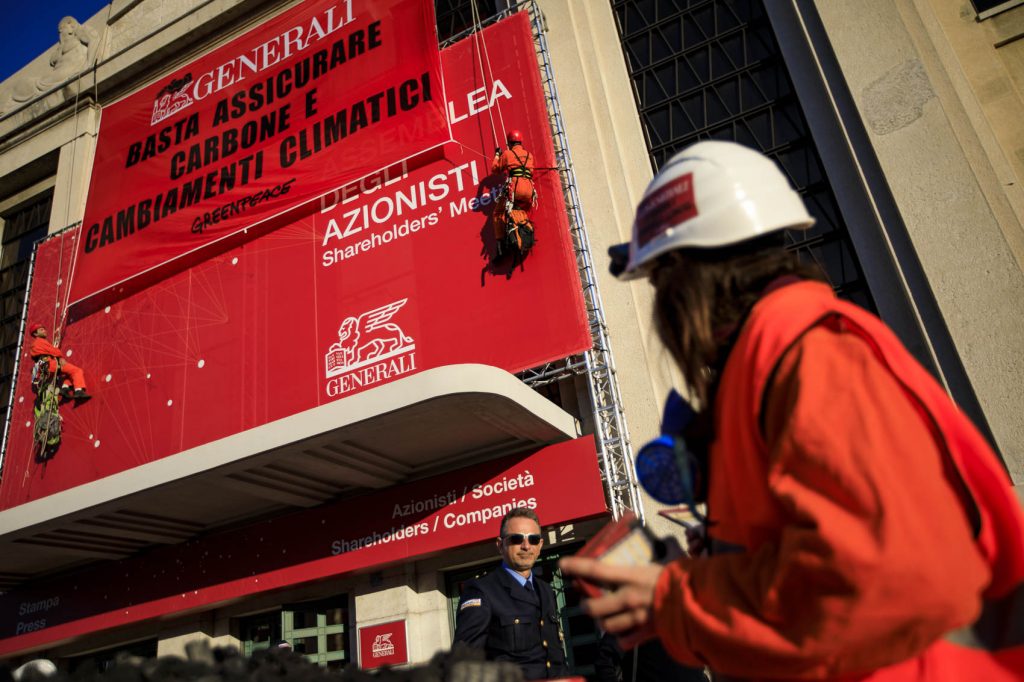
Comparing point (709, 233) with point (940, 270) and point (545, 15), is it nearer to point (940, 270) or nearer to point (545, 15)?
point (940, 270)

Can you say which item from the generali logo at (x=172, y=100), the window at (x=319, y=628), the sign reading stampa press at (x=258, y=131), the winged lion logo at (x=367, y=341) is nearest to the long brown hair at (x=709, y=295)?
the winged lion logo at (x=367, y=341)

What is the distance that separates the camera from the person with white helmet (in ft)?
2.64

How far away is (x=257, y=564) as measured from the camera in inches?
351

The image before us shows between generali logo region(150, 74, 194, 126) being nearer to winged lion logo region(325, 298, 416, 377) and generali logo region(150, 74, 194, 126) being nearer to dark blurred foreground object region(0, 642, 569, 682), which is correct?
winged lion logo region(325, 298, 416, 377)

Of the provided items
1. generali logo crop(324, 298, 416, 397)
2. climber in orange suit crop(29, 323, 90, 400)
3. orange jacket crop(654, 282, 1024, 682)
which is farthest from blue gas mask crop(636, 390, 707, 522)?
climber in orange suit crop(29, 323, 90, 400)

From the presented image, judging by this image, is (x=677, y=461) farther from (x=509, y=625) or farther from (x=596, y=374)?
(x=596, y=374)

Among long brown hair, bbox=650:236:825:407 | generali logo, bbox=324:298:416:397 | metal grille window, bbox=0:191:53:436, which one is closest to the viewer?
long brown hair, bbox=650:236:825:407

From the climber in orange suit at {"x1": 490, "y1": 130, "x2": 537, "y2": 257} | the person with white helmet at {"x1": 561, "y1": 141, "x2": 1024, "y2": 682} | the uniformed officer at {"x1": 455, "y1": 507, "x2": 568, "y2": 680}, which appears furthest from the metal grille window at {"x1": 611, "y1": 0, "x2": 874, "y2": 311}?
the person with white helmet at {"x1": 561, "y1": 141, "x2": 1024, "y2": 682}

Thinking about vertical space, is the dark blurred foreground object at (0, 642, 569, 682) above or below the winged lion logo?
below

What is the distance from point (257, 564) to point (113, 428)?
3.72 meters

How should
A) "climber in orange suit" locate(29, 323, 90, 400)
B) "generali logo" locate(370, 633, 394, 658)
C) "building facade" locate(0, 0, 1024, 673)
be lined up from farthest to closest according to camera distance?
1. "climber in orange suit" locate(29, 323, 90, 400)
2. "generali logo" locate(370, 633, 394, 658)
3. "building facade" locate(0, 0, 1024, 673)

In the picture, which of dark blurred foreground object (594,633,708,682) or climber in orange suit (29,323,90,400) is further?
climber in orange suit (29,323,90,400)

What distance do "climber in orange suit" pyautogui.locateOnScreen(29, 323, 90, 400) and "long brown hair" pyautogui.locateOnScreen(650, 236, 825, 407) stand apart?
12.3m

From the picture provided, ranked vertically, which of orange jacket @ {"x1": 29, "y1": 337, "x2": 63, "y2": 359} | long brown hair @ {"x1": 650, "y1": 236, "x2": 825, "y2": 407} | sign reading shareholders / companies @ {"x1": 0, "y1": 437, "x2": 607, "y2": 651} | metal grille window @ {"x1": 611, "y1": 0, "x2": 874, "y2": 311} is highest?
metal grille window @ {"x1": 611, "y1": 0, "x2": 874, "y2": 311}
